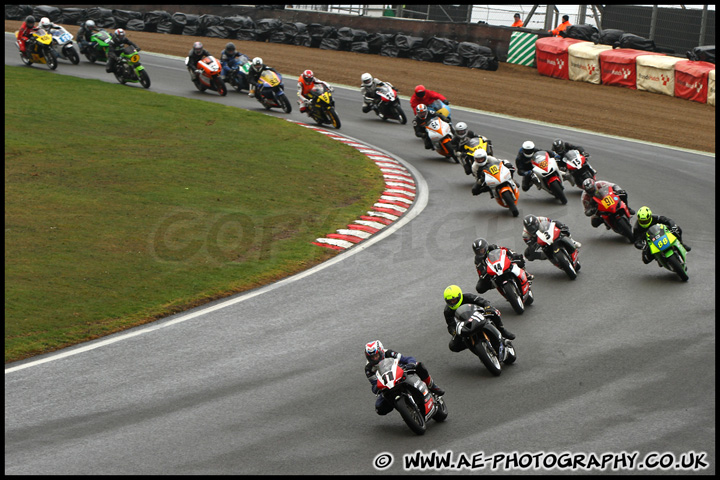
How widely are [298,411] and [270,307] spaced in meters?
3.88

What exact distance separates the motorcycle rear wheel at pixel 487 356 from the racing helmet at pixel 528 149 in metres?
9.09

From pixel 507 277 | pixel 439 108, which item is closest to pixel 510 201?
pixel 507 277

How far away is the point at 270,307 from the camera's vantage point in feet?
46.1

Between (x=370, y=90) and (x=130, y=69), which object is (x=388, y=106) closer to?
(x=370, y=90)

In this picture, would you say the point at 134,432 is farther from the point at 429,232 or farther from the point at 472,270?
the point at 429,232

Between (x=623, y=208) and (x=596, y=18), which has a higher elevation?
(x=596, y=18)

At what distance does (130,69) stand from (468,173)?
15.5 m

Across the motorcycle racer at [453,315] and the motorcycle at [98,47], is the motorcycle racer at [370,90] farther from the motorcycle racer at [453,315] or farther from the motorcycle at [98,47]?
the motorcycle racer at [453,315]

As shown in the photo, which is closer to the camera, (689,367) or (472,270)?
(689,367)

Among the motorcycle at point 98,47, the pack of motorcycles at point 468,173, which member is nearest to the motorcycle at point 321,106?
the pack of motorcycles at point 468,173

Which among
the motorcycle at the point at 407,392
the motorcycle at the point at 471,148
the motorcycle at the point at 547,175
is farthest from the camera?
the motorcycle at the point at 471,148

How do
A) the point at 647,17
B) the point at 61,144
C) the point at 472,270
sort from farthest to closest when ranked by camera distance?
the point at 647,17
the point at 61,144
the point at 472,270

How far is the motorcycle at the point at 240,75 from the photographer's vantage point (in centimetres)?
3130

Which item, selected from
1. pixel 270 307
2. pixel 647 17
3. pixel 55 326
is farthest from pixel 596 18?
pixel 55 326
